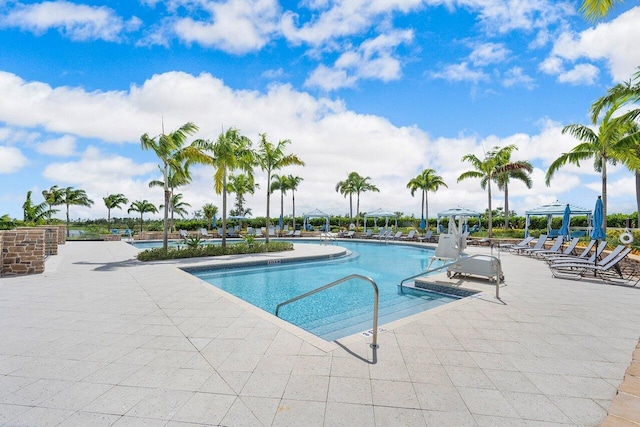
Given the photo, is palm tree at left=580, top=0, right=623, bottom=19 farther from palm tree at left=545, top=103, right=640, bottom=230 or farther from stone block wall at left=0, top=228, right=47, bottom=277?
stone block wall at left=0, top=228, right=47, bottom=277

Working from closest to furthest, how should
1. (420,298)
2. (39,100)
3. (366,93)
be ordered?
(420,298)
(39,100)
(366,93)

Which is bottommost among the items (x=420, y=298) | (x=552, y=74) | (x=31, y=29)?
(x=420, y=298)

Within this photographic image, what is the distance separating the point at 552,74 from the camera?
1005 centimetres

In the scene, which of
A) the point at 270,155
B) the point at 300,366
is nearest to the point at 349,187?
the point at 270,155

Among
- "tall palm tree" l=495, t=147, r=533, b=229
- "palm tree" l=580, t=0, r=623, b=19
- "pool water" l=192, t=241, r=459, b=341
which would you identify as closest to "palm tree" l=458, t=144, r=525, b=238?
"tall palm tree" l=495, t=147, r=533, b=229

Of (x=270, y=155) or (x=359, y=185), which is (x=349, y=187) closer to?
(x=359, y=185)

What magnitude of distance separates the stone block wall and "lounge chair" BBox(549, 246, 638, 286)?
14.5m

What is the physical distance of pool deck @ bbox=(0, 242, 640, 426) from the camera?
7.96 feet

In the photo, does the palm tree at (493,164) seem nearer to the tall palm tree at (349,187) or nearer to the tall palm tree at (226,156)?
the tall palm tree at (349,187)

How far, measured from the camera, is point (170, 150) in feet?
43.7

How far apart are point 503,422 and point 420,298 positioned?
4936 mm

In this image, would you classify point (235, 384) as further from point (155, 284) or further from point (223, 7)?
point (223, 7)

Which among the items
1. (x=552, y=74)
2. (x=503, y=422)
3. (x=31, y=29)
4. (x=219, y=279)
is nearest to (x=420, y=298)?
(x=503, y=422)

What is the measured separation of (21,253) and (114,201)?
32.5m
